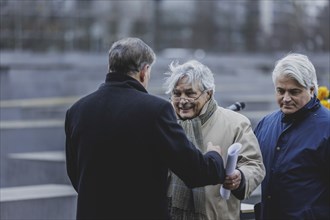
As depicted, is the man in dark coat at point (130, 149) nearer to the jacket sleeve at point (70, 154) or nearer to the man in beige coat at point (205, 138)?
the jacket sleeve at point (70, 154)

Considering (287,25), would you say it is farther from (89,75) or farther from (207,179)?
(207,179)

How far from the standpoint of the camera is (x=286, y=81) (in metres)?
3.92

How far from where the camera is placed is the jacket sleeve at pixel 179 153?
3396 millimetres

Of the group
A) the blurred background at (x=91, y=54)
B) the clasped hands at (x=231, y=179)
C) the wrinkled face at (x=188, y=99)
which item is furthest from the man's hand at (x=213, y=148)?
the blurred background at (x=91, y=54)

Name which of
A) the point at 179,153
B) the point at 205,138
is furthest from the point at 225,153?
the point at 179,153

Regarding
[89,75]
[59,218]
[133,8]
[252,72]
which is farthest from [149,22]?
[59,218]

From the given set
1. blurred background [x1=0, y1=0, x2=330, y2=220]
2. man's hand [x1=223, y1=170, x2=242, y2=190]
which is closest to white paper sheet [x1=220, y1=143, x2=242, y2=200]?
man's hand [x1=223, y1=170, x2=242, y2=190]

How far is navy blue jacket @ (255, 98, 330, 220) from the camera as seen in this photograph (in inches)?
152

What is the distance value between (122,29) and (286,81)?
30.5 metres

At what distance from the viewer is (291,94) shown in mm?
3951

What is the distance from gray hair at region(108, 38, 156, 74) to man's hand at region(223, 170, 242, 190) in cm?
74

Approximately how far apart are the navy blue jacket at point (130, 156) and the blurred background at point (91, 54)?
1.68 meters

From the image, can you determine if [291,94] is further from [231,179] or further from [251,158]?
[231,179]

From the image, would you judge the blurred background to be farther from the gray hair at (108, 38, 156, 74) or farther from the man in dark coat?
the gray hair at (108, 38, 156, 74)
